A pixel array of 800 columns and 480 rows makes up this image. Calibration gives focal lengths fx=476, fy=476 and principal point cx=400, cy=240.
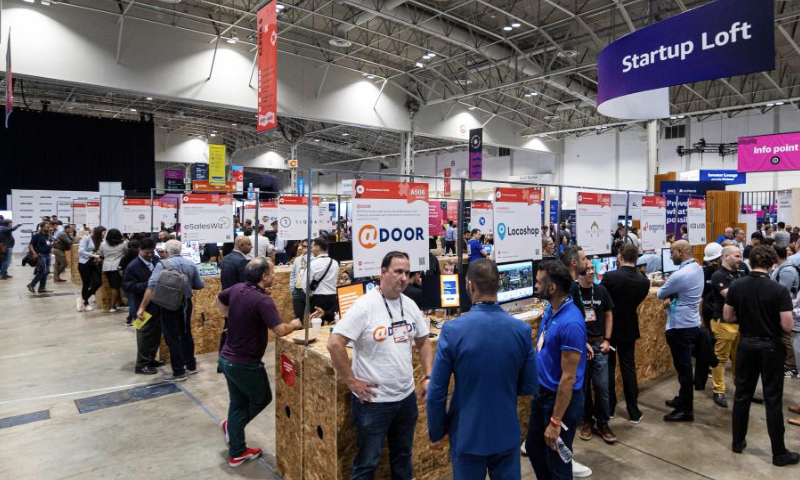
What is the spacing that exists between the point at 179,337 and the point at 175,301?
1.93ft

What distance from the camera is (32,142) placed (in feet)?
56.1

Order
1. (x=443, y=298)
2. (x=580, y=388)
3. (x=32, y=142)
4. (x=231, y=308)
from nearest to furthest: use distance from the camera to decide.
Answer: (x=580, y=388), (x=231, y=308), (x=443, y=298), (x=32, y=142)

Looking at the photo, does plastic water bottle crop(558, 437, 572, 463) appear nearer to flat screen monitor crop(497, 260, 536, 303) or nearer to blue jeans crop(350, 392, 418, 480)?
blue jeans crop(350, 392, 418, 480)

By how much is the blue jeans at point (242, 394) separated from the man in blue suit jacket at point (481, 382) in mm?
1566

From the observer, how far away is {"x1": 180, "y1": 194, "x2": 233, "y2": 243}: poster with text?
21.2 feet

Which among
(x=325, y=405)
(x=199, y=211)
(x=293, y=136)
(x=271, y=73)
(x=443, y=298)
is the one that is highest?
(x=293, y=136)

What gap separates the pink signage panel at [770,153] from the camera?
1204 cm

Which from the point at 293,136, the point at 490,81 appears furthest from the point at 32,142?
the point at 490,81

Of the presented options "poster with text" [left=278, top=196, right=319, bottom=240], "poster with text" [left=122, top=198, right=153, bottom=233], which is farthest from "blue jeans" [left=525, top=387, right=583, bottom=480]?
"poster with text" [left=122, top=198, right=153, bottom=233]

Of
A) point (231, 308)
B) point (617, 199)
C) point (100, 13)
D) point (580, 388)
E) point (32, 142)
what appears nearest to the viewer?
point (580, 388)

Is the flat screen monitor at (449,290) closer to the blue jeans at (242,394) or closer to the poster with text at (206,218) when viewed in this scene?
the blue jeans at (242,394)

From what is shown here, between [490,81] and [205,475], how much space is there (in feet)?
56.0

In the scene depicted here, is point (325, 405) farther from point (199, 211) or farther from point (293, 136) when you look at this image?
point (293, 136)

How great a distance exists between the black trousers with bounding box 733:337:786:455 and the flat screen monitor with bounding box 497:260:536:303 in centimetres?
154
